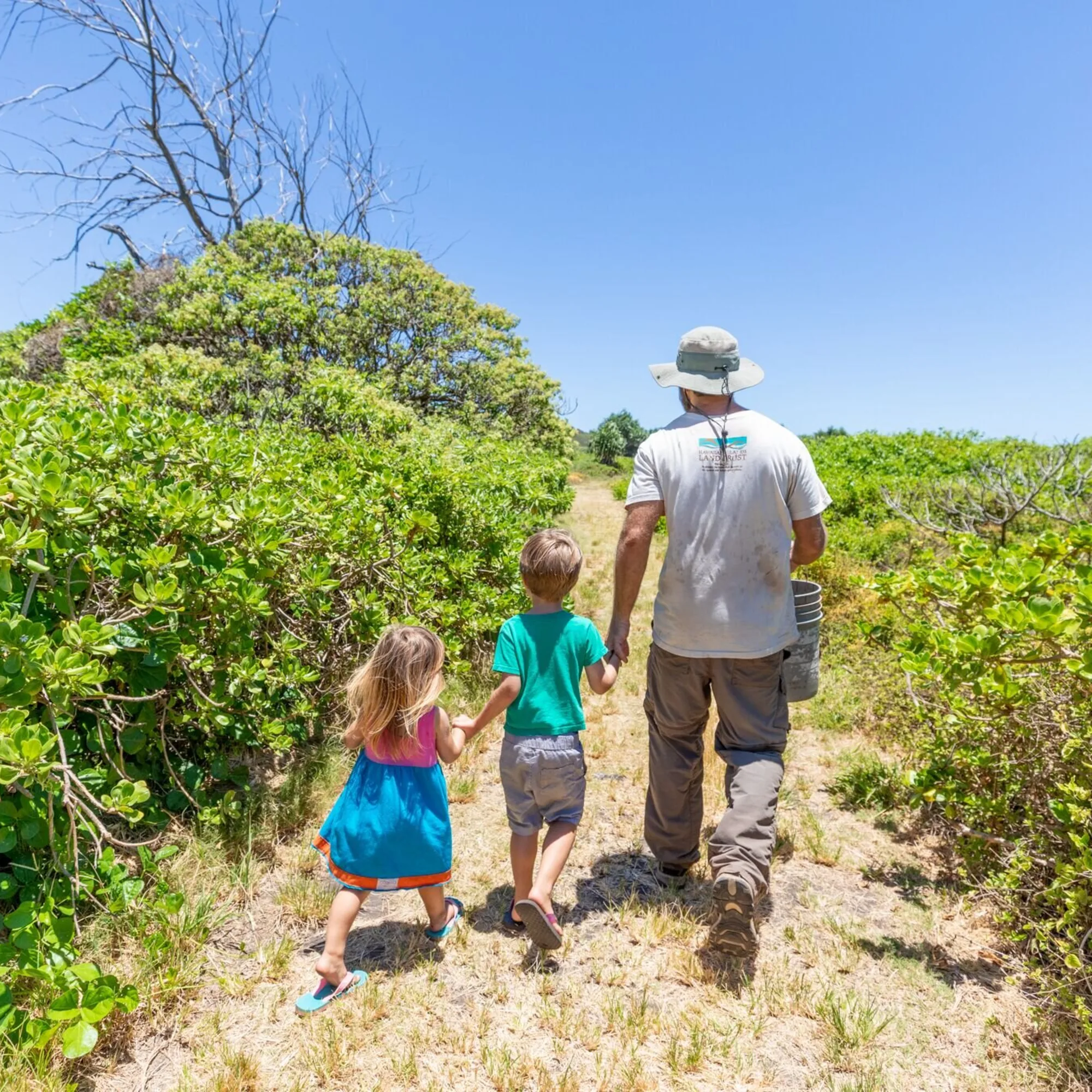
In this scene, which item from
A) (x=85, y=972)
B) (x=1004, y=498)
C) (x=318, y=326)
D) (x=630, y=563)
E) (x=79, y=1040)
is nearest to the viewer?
(x=79, y=1040)

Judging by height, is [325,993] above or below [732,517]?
below

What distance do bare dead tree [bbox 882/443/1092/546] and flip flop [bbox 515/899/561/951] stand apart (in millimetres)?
4594

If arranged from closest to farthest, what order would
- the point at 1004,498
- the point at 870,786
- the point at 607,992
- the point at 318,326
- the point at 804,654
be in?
1. the point at 607,992
2. the point at 804,654
3. the point at 870,786
4. the point at 1004,498
5. the point at 318,326

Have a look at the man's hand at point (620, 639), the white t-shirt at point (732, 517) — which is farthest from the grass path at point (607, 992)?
the white t-shirt at point (732, 517)

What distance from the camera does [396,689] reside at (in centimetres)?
244

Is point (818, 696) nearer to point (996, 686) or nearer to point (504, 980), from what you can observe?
point (996, 686)

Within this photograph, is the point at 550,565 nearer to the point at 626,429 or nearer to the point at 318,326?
the point at 318,326

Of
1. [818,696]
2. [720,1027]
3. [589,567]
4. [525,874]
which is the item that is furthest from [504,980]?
[589,567]

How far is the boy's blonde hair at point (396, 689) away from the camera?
2.42 m

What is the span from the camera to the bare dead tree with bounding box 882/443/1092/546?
21.9ft

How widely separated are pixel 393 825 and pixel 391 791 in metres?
0.12

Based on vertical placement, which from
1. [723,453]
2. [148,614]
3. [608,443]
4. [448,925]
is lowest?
[448,925]

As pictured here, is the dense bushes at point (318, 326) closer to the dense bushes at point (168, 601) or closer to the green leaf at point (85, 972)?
the dense bushes at point (168, 601)

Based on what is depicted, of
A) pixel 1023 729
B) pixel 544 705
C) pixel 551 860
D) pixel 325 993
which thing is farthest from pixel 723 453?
pixel 325 993
